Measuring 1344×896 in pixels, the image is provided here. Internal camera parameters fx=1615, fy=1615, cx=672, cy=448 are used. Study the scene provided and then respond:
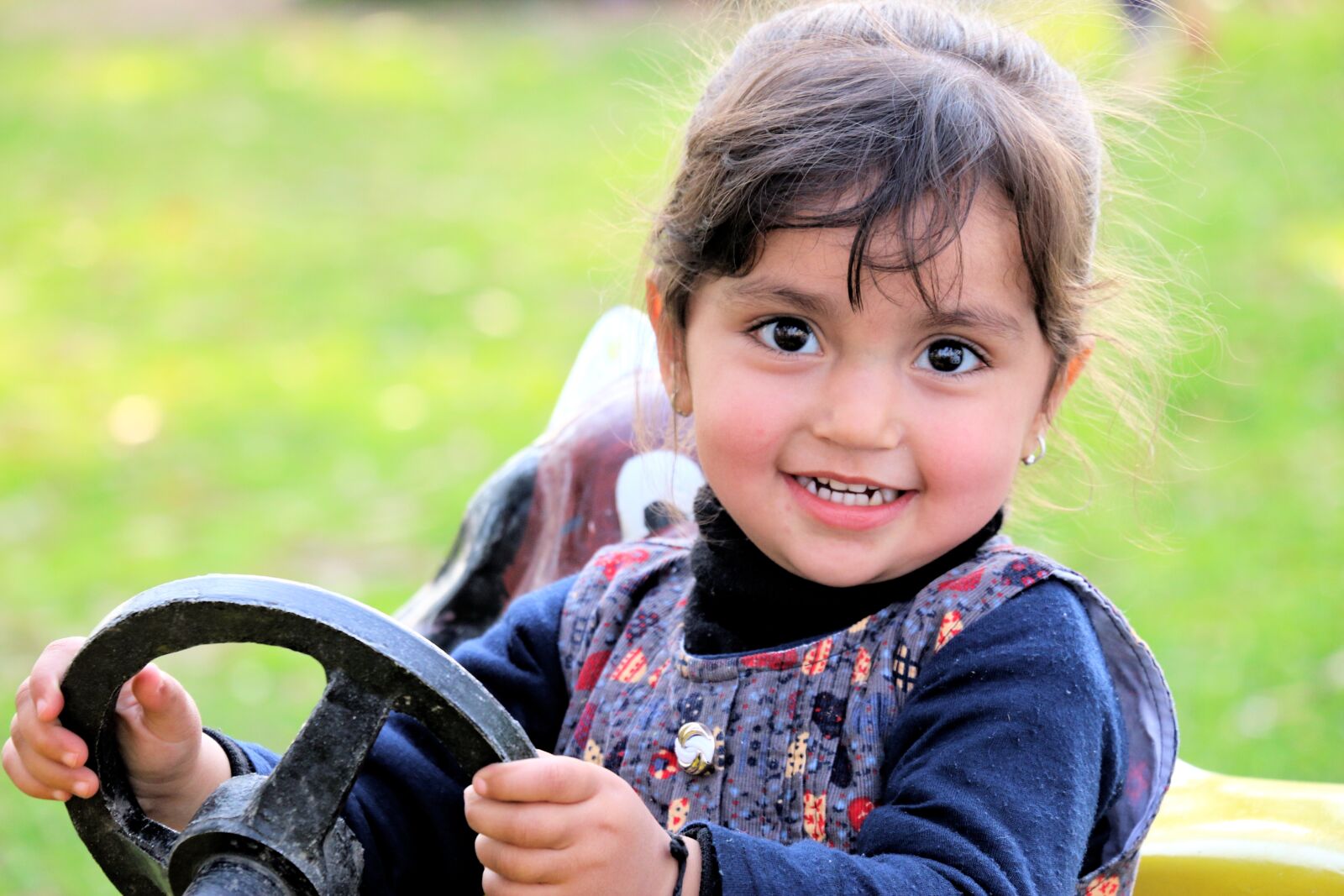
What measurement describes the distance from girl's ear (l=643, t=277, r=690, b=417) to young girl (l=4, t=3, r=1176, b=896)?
45mm

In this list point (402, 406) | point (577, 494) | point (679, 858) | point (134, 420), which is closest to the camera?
point (679, 858)

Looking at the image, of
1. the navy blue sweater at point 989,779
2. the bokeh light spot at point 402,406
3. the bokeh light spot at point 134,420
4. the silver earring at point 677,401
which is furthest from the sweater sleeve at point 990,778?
the bokeh light spot at point 134,420

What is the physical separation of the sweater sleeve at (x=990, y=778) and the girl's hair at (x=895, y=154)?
0.29 metres

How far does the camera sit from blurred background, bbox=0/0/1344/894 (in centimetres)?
338

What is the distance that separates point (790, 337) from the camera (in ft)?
4.62

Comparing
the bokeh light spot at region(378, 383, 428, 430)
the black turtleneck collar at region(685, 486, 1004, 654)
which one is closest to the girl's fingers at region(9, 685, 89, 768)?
the black turtleneck collar at region(685, 486, 1004, 654)

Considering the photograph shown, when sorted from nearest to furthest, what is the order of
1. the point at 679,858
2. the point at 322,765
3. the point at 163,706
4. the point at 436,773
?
the point at 322,765 < the point at 679,858 < the point at 163,706 < the point at 436,773

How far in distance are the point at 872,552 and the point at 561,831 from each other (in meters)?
0.43

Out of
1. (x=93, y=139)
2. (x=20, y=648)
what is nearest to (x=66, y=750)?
(x=20, y=648)

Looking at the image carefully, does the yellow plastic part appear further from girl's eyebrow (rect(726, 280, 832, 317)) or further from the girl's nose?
girl's eyebrow (rect(726, 280, 832, 317))

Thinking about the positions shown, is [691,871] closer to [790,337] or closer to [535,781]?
[535,781]

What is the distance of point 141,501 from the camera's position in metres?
4.56

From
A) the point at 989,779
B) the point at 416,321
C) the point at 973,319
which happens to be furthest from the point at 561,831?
the point at 416,321

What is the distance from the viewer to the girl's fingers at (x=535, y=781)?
1.08 metres
